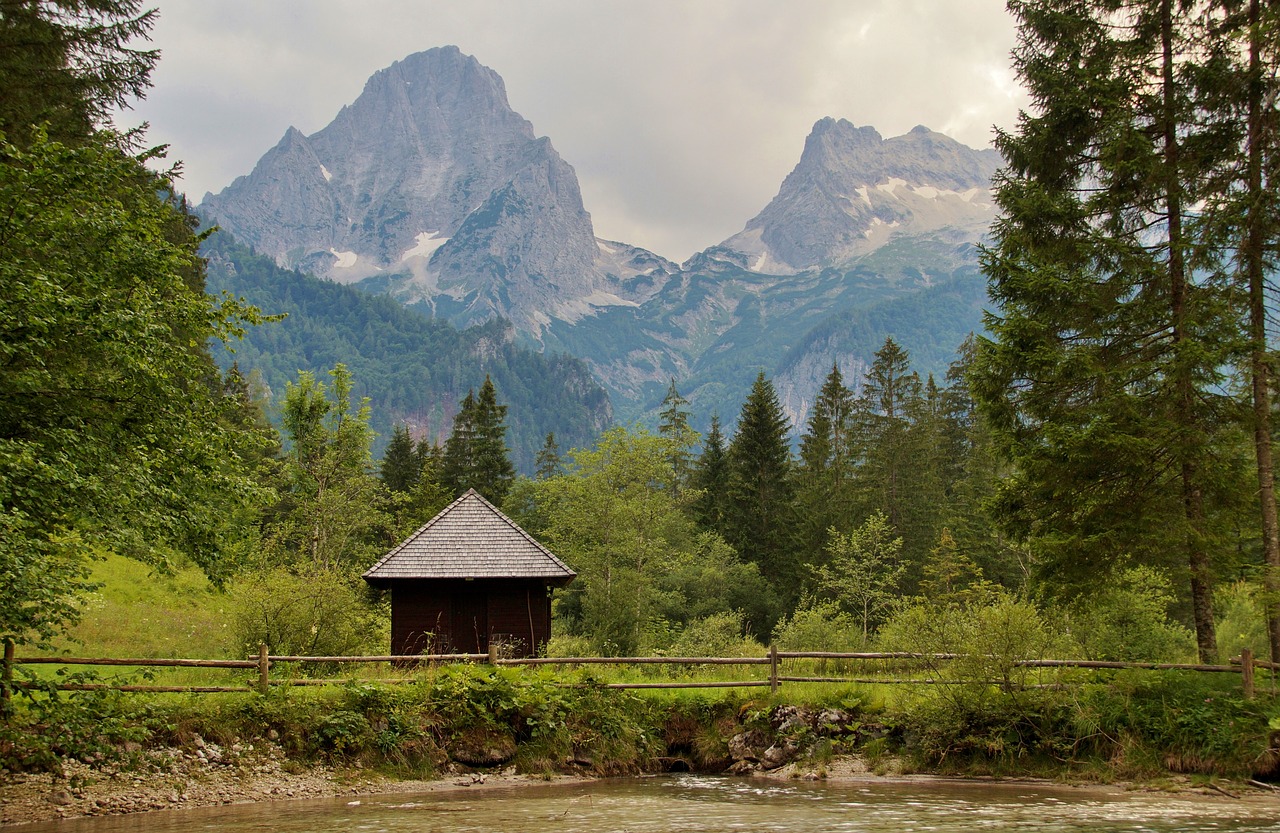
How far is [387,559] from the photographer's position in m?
22.4

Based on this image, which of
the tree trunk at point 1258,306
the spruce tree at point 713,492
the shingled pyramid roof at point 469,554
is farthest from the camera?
the spruce tree at point 713,492

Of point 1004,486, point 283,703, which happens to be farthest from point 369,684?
→ point 1004,486

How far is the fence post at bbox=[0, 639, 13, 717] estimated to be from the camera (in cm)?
1099

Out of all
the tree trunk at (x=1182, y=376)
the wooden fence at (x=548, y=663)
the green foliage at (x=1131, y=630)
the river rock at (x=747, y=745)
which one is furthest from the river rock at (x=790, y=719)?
the tree trunk at (x=1182, y=376)

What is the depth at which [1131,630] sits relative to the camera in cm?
1891

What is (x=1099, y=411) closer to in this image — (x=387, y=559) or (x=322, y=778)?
(x=322, y=778)

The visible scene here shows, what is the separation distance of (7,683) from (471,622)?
1291cm

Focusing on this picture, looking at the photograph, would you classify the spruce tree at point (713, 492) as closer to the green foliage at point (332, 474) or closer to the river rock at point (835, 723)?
the green foliage at point (332, 474)

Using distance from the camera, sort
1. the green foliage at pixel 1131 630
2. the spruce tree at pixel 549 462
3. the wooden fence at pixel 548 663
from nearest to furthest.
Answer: the wooden fence at pixel 548 663 < the green foliage at pixel 1131 630 < the spruce tree at pixel 549 462

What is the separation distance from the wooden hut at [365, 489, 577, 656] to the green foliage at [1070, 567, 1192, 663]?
40.5 ft

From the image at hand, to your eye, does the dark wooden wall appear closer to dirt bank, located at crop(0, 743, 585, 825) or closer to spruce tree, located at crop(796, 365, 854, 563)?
dirt bank, located at crop(0, 743, 585, 825)

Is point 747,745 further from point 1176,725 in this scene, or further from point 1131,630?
point 1131,630

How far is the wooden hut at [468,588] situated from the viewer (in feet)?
73.4

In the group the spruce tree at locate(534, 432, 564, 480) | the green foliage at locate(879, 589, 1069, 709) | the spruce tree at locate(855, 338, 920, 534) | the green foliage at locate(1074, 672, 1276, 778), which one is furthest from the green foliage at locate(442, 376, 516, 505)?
the green foliage at locate(1074, 672, 1276, 778)
